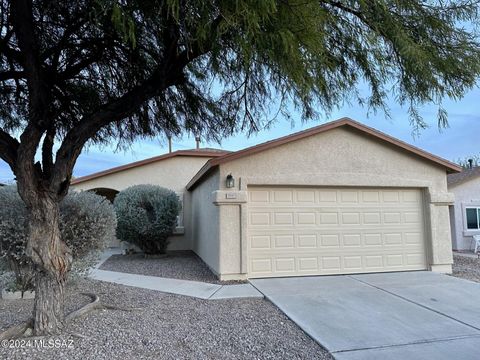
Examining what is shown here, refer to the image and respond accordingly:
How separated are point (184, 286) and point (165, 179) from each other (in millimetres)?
7642

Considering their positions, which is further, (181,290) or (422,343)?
(181,290)

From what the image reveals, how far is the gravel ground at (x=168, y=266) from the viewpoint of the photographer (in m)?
9.10

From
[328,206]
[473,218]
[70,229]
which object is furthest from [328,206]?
[473,218]

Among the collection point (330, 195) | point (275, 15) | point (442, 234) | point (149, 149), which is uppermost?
point (275, 15)

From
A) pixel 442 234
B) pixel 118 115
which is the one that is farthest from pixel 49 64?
Answer: pixel 442 234

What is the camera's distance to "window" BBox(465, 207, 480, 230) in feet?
49.3

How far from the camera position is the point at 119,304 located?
6.20 metres

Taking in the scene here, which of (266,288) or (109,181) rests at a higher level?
(109,181)

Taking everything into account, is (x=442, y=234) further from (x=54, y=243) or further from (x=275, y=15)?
(x=54, y=243)

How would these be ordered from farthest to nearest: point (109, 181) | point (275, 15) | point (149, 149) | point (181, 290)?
1. point (109, 181)
2. point (181, 290)
3. point (149, 149)
4. point (275, 15)

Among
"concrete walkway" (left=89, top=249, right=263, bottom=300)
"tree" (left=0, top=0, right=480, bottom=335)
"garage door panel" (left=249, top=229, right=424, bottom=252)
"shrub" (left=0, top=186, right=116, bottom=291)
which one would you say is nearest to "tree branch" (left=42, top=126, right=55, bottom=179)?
"tree" (left=0, top=0, right=480, bottom=335)

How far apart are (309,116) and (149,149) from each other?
9.88 ft

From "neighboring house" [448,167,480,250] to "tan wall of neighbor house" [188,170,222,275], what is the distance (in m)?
10.2

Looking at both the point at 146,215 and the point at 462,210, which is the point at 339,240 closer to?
the point at 146,215
